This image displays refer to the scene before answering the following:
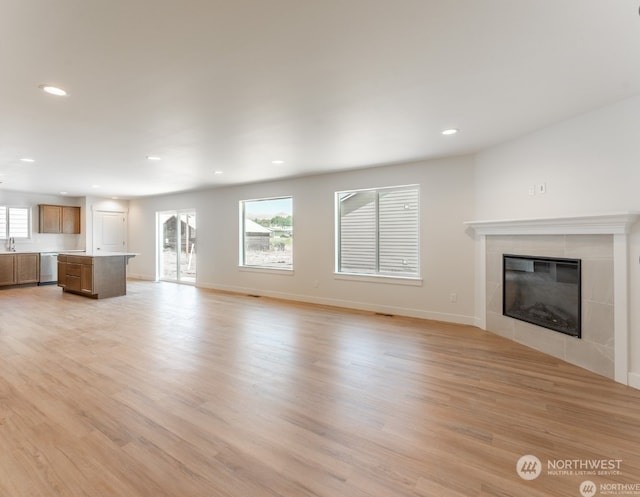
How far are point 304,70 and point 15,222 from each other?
9.61m

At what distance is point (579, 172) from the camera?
3244 mm

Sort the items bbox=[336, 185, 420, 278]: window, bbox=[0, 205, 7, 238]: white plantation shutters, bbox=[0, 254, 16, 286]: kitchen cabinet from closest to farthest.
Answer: bbox=[336, 185, 420, 278]: window → bbox=[0, 254, 16, 286]: kitchen cabinet → bbox=[0, 205, 7, 238]: white plantation shutters

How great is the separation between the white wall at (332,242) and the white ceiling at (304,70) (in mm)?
875

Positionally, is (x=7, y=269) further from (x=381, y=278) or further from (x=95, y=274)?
(x=381, y=278)

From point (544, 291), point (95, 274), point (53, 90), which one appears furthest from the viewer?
point (95, 274)

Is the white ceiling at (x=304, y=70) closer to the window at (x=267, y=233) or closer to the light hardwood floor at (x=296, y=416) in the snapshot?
the light hardwood floor at (x=296, y=416)

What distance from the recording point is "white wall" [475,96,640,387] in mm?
2805

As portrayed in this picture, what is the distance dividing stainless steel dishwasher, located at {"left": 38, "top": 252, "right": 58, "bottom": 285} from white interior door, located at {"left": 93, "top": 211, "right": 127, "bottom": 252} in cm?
103

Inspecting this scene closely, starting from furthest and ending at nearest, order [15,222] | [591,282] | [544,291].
→ [15,222] → [544,291] → [591,282]

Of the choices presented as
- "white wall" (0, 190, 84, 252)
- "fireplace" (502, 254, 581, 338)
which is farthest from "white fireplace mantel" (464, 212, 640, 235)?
"white wall" (0, 190, 84, 252)

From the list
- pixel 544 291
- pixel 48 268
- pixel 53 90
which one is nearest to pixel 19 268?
pixel 48 268

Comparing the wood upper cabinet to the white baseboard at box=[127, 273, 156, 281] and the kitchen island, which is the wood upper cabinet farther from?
the kitchen island

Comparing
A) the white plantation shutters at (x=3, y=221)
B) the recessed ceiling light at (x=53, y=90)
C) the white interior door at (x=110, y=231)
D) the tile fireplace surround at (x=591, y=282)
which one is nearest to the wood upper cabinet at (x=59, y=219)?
the white interior door at (x=110, y=231)

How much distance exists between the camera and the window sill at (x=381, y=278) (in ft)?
16.9
